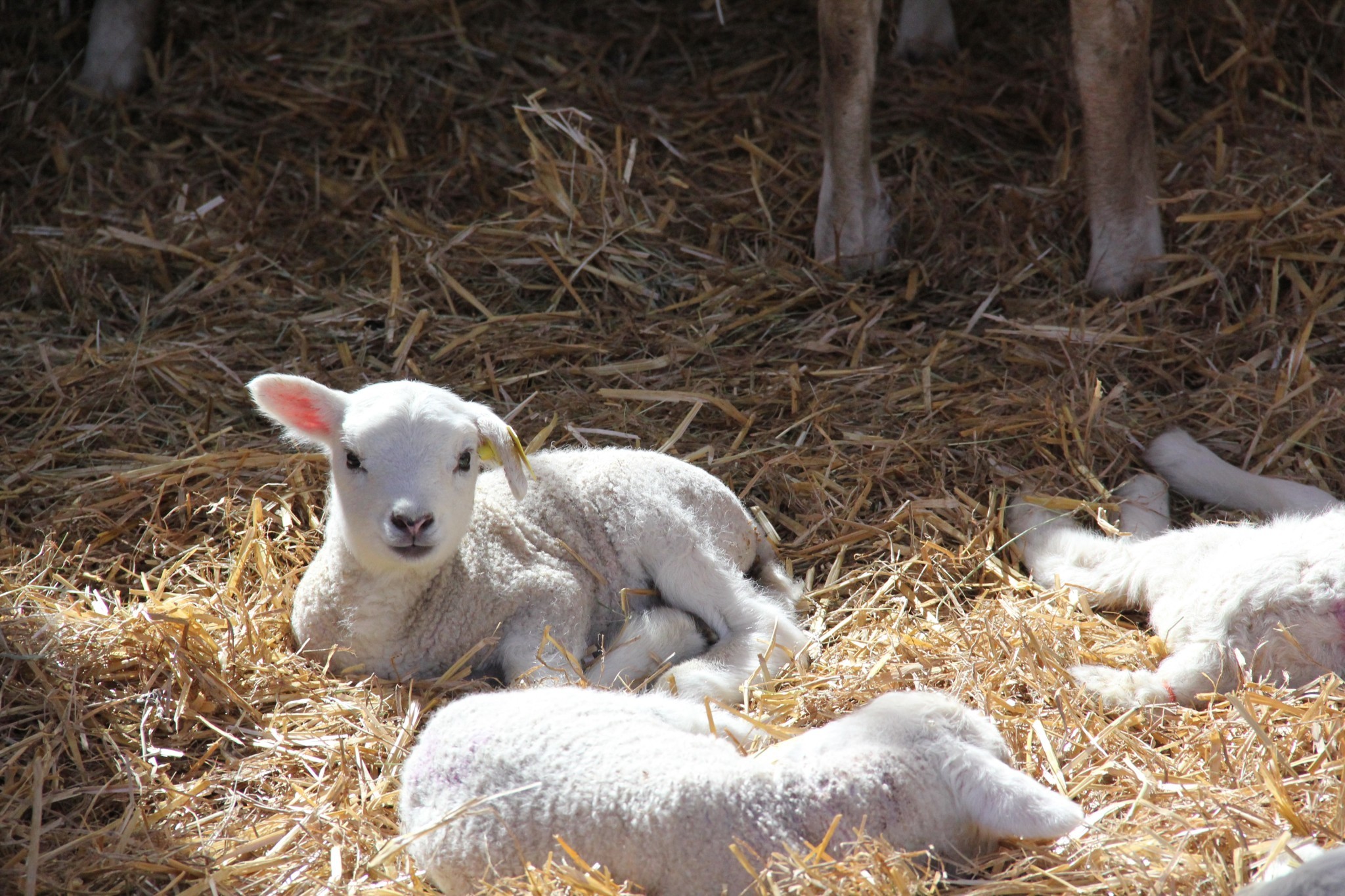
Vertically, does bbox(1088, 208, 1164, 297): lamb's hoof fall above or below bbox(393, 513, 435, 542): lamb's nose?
above

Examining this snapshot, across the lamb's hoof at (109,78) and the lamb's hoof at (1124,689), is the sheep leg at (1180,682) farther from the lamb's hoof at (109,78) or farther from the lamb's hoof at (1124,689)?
the lamb's hoof at (109,78)

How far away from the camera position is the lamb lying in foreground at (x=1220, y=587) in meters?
3.13

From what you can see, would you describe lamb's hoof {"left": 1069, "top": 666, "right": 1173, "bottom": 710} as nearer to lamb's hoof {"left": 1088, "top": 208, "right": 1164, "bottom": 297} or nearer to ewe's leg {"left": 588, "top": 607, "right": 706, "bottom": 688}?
ewe's leg {"left": 588, "top": 607, "right": 706, "bottom": 688}

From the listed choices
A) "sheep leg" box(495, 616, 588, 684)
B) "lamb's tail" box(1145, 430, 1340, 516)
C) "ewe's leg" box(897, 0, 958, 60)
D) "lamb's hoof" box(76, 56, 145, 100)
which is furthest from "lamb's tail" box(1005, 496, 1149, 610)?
"lamb's hoof" box(76, 56, 145, 100)

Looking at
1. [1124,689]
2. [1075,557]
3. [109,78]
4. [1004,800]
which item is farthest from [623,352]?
[109,78]

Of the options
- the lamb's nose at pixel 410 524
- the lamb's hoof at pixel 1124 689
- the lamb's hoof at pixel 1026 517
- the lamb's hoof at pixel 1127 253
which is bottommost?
the lamb's hoof at pixel 1026 517

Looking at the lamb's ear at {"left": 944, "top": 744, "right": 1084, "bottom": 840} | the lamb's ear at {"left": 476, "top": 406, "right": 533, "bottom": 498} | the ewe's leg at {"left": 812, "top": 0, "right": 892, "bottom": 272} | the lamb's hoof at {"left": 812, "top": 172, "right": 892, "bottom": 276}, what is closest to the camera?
the lamb's ear at {"left": 944, "top": 744, "right": 1084, "bottom": 840}

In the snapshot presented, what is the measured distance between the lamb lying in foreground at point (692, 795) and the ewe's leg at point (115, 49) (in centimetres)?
486

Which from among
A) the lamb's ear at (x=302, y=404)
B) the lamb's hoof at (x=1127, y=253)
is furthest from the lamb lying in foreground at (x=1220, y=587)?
the lamb's ear at (x=302, y=404)

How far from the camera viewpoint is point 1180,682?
3.16m

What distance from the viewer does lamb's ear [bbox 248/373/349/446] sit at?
10.8ft

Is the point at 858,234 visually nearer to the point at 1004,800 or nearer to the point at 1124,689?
the point at 1124,689

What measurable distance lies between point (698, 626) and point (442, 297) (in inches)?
82.7

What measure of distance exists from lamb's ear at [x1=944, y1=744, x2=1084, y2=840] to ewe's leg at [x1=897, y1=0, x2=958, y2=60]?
472cm
